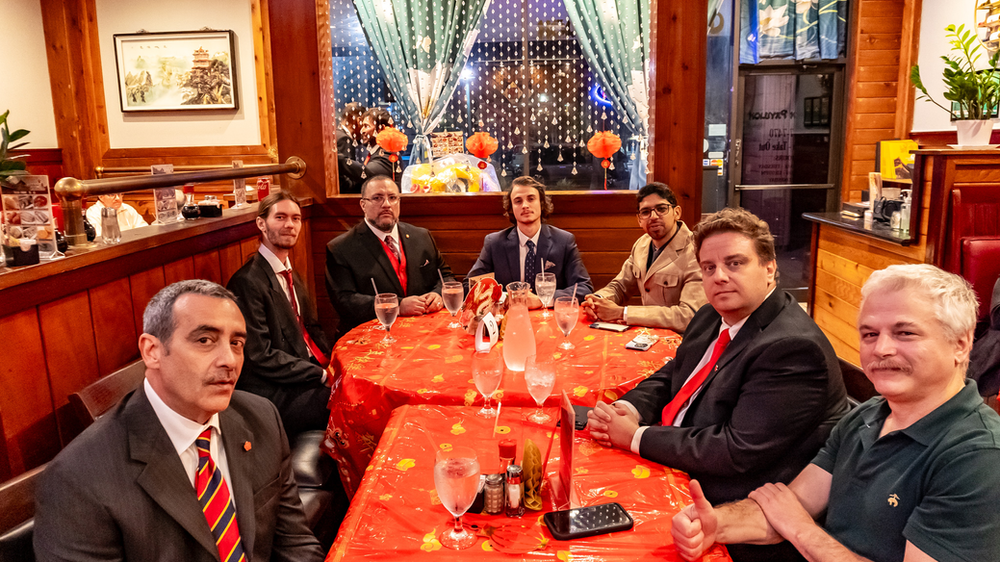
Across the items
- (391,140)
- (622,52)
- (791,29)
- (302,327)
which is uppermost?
(791,29)

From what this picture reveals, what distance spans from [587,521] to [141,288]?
199 centimetres

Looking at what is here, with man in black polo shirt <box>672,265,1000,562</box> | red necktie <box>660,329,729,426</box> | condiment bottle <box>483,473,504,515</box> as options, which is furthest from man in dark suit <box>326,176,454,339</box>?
man in black polo shirt <box>672,265,1000,562</box>

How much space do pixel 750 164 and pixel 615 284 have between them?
3.96m

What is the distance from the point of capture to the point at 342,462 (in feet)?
7.27

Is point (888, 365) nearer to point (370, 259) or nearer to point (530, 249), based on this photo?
point (530, 249)

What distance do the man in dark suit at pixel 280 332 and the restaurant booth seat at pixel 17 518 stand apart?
1.20 metres

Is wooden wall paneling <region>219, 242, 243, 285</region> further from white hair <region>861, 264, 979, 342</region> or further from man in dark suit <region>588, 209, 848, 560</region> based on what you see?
white hair <region>861, 264, 979, 342</region>

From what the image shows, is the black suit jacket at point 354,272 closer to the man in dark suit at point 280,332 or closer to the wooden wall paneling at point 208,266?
the man in dark suit at point 280,332

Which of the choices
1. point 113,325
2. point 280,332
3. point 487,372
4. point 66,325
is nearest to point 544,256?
point 280,332

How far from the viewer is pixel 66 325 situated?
208 cm

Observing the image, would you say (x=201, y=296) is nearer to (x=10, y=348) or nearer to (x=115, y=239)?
(x=10, y=348)

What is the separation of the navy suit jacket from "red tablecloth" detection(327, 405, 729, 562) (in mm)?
1926

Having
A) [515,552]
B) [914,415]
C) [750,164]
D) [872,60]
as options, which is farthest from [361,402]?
[872,60]

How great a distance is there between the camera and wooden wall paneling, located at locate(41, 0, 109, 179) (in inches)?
240
